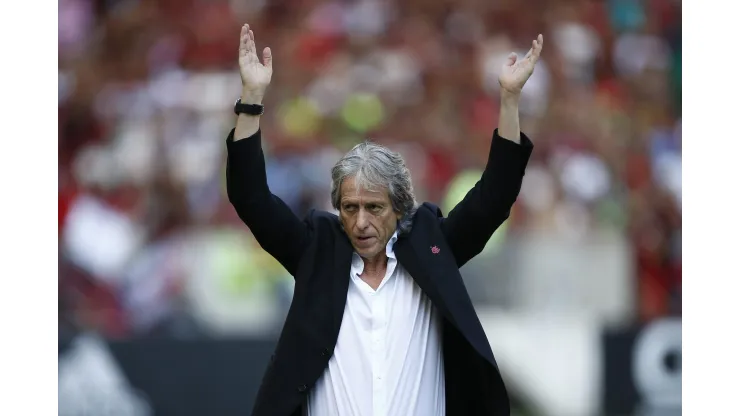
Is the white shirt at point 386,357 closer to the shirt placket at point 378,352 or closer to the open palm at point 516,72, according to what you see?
the shirt placket at point 378,352

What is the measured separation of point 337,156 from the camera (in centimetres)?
908

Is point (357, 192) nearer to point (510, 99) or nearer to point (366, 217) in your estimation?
point (366, 217)

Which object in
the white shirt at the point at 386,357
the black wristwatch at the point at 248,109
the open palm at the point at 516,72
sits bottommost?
the white shirt at the point at 386,357

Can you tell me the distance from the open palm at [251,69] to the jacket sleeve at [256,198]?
0.52ft

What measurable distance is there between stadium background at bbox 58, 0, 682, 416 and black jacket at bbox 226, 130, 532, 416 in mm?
4173

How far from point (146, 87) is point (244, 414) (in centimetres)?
333

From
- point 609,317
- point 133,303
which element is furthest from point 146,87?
point 609,317

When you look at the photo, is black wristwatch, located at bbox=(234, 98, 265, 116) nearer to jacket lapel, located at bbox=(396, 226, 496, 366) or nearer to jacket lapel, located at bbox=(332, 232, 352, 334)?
jacket lapel, located at bbox=(332, 232, 352, 334)

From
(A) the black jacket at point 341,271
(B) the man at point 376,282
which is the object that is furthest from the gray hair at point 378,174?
(A) the black jacket at point 341,271

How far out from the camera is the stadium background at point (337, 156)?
25.6ft

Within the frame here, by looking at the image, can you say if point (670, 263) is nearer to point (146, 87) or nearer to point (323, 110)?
point (323, 110)

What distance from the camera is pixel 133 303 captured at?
8.39 metres

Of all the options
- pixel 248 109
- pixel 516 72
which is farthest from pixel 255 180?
pixel 516 72

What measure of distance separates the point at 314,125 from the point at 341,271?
5.85 meters
